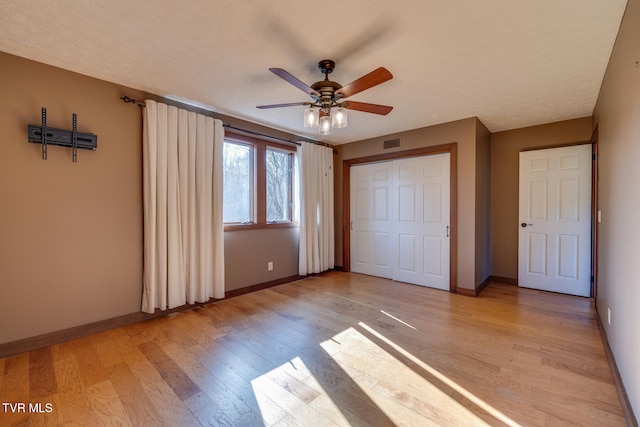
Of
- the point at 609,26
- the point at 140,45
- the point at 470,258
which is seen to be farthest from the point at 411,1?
the point at 470,258

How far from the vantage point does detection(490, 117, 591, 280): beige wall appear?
4207 millimetres

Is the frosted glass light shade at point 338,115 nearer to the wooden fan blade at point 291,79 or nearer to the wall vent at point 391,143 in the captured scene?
the wooden fan blade at point 291,79

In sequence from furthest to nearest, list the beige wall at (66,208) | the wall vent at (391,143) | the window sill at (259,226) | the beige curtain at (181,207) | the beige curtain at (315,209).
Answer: the beige curtain at (315,209), the wall vent at (391,143), the window sill at (259,226), the beige curtain at (181,207), the beige wall at (66,208)

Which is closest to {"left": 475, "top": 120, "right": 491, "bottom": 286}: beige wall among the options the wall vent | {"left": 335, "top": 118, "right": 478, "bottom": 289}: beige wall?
{"left": 335, "top": 118, "right": 478, "bottom": 289}: beige wall

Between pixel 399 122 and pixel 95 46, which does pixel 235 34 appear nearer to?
pixel 95 46

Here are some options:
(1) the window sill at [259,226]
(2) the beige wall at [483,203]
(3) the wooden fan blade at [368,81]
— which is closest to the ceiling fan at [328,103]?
(3) the wooden fan blade at [368,81]

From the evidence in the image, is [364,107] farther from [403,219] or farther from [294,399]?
[403,219]

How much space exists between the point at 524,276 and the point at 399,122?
3.05 metres

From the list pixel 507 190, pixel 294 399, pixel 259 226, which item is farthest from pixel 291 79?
pixel 507 190

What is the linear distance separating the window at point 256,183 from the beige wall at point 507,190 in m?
3.38

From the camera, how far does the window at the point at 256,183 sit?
388cm

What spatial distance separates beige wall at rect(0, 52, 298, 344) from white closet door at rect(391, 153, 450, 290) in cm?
364

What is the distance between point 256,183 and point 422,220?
8.66 feet

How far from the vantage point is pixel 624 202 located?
1.83 metres
